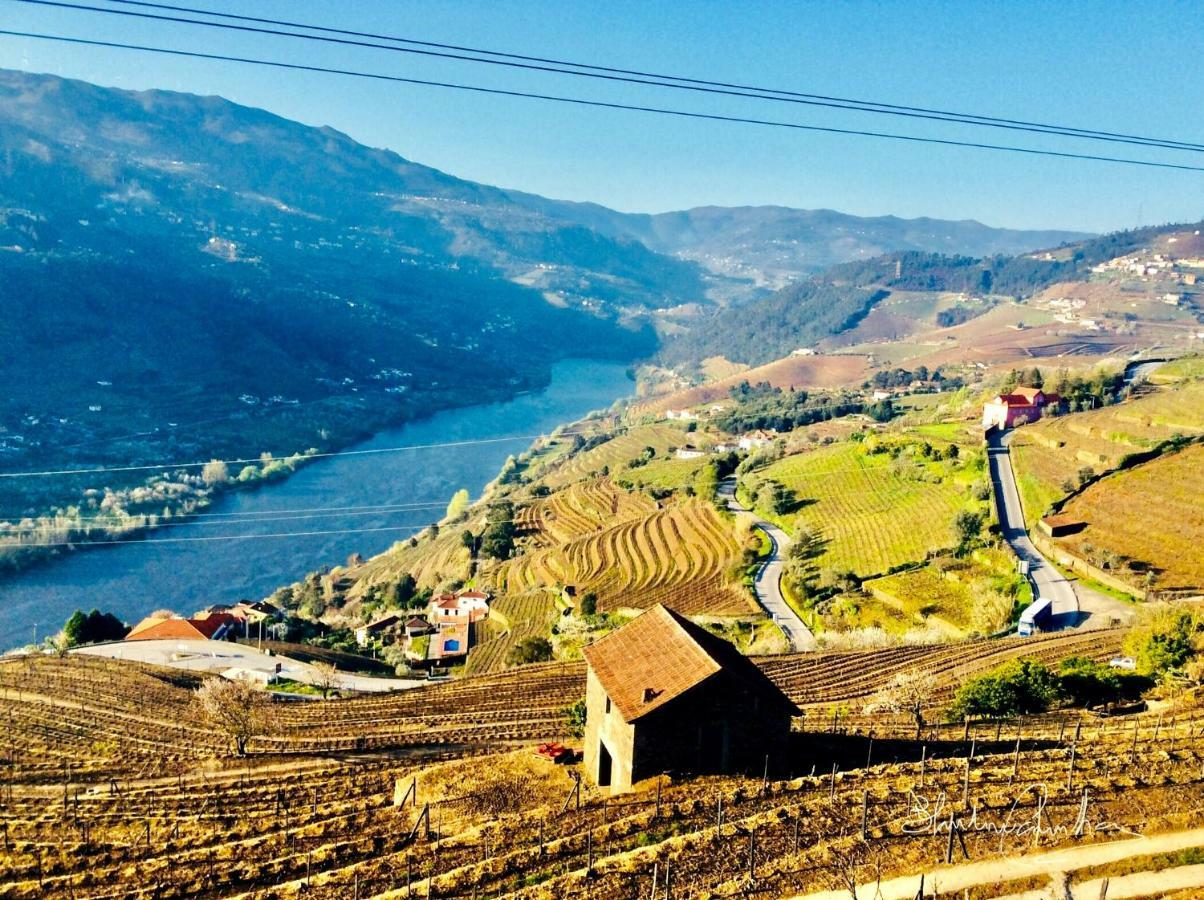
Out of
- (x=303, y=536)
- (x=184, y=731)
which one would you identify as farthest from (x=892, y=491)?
(x=303, y=536)

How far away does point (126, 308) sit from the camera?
395 ft

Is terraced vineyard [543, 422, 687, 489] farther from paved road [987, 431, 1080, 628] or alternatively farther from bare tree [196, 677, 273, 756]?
bare tree [196, 677, 273, 756]

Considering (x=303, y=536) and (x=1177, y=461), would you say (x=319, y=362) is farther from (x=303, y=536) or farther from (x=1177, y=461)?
(x=1177, y=461)

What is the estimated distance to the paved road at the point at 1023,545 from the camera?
111 ft

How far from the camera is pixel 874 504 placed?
5000cm

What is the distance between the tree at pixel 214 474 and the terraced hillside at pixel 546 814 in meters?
65.5

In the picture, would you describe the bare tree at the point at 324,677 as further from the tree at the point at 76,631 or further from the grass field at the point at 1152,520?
the grass field at the point at 1152,520

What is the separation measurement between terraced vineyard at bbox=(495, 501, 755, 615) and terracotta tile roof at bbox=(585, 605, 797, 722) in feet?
79.2

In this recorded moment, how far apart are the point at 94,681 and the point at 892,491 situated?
40691mm

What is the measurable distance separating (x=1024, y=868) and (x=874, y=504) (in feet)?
138

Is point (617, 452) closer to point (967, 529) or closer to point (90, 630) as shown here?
point (967, 529)

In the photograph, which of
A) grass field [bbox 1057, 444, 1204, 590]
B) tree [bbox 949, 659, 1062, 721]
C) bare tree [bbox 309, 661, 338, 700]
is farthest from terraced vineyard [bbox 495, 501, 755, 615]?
tree [bbox 949, 659, 1062, 721]

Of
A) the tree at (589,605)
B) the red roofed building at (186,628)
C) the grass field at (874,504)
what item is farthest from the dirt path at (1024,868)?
the red roofed building at (186,628)

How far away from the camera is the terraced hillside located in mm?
10164
